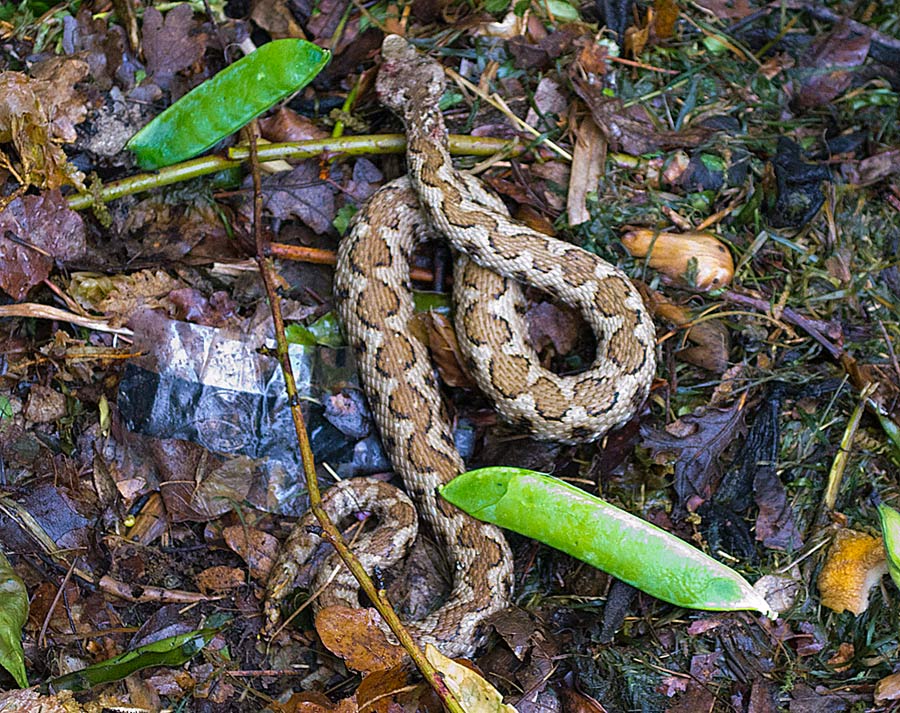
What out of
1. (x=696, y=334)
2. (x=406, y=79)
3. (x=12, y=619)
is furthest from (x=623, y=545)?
(x=406, y=79)

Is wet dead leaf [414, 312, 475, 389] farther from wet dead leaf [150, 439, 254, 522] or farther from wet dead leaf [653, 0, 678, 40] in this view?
wet dead leaf [653, 0, 678, 40]

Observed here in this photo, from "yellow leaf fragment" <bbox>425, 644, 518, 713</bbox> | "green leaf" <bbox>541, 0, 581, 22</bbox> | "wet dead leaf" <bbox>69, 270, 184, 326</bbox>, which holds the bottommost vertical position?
"yellow leaf fragment" <bbox>425, 644, 518, 713</bbox>

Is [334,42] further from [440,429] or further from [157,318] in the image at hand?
[440,429]

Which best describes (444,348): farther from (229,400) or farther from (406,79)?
(406,79)

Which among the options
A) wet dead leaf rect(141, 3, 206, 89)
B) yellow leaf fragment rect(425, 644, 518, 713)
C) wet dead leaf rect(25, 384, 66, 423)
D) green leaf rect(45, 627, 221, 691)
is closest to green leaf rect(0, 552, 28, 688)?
green leaf rect(45, 627, 221, 691)

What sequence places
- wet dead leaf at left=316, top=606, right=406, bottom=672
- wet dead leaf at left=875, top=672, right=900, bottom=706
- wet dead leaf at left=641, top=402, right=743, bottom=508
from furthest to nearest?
wet dead leaf at left=641, top=402, right=743, bottom=508
wet dead leaf at left=875, top=672, right=900, bottom=706
wet dead leaf at left=316, top=606, right=406, bottom=672

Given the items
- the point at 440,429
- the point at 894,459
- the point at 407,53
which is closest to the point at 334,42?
the point at 407,53
